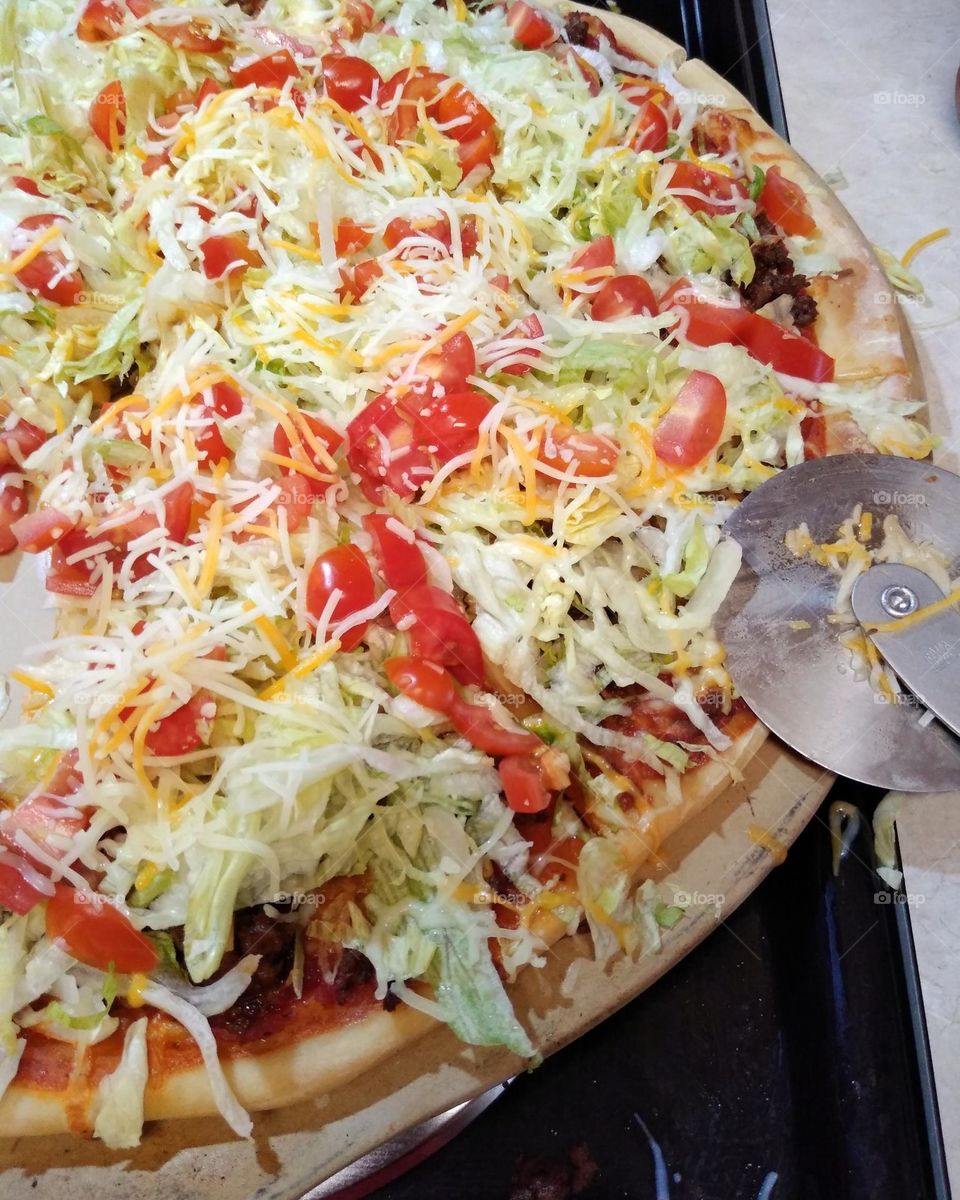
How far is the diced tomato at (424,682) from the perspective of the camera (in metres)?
2.15

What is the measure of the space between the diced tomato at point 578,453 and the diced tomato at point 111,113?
2101mm

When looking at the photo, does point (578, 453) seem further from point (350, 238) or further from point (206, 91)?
point (206, 91)

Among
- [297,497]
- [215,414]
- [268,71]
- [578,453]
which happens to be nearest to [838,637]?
[578,453]

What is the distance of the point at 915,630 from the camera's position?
7.42 feet

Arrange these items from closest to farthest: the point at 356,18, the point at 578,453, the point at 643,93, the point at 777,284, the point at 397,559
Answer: the point at 397,559 < the point at 578,453 < the point at 777,284 < the point at 643,93 < the point at 356,18

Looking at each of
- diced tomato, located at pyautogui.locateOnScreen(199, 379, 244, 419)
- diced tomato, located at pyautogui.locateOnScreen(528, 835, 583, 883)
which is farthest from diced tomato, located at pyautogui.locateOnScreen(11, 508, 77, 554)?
diced tomato, located at pyautogui.locateOnScreen(528, 835, 583, 883)

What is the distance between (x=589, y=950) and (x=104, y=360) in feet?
7.54

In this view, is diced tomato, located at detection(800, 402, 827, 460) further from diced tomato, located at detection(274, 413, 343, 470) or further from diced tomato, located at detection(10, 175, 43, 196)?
diced tomato, located at detection(10, 175, 43, 196)

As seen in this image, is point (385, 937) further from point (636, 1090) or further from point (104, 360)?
point (104, 360)

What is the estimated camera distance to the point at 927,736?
7.43 feet

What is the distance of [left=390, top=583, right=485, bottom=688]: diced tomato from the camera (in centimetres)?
222

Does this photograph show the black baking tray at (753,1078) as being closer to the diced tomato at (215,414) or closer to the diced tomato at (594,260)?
the diced tomato at (594,260)

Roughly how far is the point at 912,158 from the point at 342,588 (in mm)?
3601

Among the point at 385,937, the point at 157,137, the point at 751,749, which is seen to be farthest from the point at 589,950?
the point at 157,137
